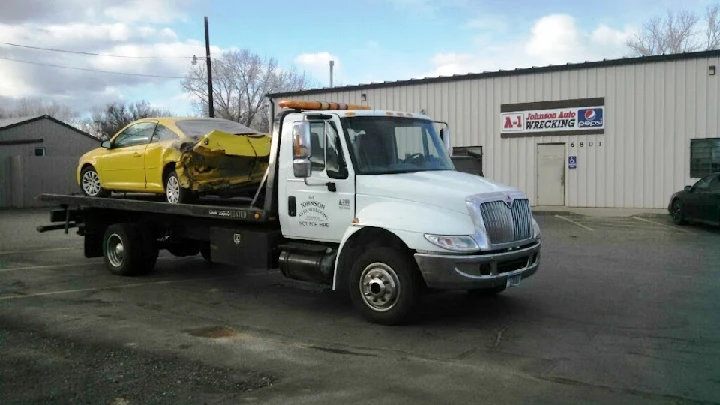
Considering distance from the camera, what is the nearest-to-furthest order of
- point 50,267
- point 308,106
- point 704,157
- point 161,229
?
point 308,106 → point 161,229 → point 50,267 → point 704,157

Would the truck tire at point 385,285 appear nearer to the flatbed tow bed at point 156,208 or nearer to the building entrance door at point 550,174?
the flatbed tow bed at point 156,208

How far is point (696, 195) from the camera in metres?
17.1

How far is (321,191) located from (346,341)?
1.86 m

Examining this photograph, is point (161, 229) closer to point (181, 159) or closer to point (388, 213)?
point (181, 159)

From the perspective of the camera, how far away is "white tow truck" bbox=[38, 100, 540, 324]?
22.8 feet

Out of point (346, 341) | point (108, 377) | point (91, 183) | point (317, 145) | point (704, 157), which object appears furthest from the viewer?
point (704, 157)

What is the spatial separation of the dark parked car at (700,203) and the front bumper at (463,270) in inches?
453

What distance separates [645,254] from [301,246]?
7.66 m

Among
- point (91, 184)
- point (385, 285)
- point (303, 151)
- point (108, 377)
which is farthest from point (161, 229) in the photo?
point (108, 377)

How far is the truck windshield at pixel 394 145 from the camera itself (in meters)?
7.71

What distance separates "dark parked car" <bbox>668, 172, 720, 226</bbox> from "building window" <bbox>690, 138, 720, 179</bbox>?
4.71 m

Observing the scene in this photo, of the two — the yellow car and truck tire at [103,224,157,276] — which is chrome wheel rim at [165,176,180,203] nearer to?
the yellow car

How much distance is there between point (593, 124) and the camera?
23688mm

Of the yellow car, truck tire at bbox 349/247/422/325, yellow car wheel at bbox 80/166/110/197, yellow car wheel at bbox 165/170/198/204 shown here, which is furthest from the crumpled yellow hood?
yellow car wheel at bbox 80/166/110/197
